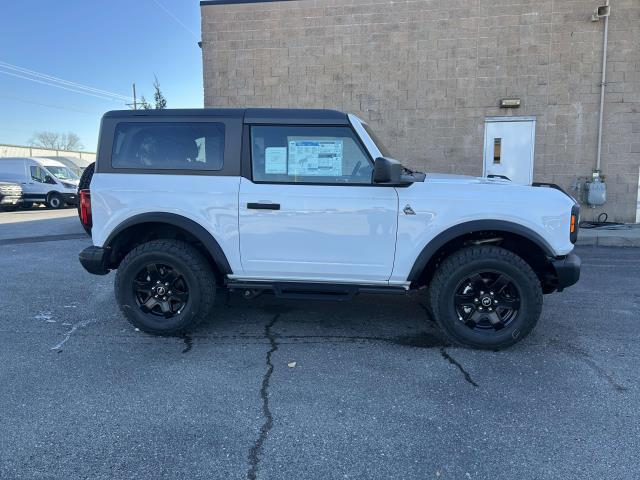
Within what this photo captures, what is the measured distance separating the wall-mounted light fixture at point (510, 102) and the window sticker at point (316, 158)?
304 inches

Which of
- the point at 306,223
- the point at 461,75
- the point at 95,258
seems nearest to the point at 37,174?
the point at 461,75

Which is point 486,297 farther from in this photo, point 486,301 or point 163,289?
point 163,289

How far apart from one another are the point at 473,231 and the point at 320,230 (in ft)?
4.14

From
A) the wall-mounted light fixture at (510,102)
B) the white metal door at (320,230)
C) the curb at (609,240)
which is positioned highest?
the wall-mounted light fixture at (510,102)

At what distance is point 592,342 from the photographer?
414 cm

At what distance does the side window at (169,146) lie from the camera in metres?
4.09

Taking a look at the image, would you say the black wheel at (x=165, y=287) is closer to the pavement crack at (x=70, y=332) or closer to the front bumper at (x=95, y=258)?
the front bumper at (x=95, y=258)

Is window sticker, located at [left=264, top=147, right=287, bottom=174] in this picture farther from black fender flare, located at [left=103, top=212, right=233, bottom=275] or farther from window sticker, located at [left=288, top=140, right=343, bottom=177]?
black fender flare, located at [left=103, top=212, right=233, bottom=275]

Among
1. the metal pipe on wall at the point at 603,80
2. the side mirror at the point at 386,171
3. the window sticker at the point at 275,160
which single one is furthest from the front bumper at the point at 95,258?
the metal pipe on wall at the point at 603,80

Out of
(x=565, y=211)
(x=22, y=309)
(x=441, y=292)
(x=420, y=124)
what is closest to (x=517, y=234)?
(x=565, y=211)

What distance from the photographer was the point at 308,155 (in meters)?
3.99

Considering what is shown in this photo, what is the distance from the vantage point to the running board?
4027mm

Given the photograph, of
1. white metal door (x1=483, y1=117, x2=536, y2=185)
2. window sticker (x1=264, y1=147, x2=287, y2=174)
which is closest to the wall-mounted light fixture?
white metal door (x1=483, y1=117, x2=536, y2=185)

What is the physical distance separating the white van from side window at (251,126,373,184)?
1669 cm
